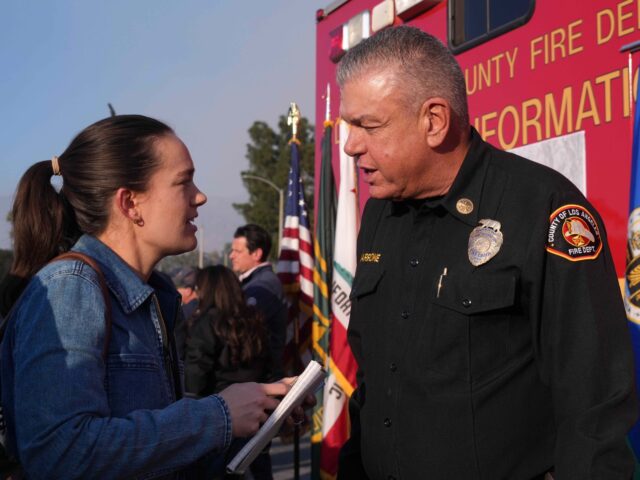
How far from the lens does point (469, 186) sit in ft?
6.51

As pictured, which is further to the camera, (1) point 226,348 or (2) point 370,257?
(1) point 226,348

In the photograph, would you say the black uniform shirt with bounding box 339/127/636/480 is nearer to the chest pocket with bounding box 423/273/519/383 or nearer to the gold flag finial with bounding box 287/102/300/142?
the chest pocket with bounding box 423/273/519/383

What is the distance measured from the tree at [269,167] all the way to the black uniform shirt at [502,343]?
3276 cm

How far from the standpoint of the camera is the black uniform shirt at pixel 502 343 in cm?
164

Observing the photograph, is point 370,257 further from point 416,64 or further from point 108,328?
point 108,328

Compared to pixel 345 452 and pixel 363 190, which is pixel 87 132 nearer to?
pixel 345 452

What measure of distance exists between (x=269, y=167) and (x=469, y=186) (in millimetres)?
35935

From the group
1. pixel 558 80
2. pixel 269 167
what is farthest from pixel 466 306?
pixel 269 167

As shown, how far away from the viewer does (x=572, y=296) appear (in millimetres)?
1667

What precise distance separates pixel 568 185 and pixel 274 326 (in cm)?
414

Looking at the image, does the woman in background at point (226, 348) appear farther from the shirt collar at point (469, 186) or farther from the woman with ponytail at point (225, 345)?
the shirt collar at point (469, 186)

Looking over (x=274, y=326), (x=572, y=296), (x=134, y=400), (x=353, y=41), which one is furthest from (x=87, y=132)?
(x=274, y=326)

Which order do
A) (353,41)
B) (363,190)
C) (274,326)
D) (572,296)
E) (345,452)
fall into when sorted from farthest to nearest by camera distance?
1. (274,326)
2. (363,190)
3. (353,41)
4. (345,452)
5. (572,296)

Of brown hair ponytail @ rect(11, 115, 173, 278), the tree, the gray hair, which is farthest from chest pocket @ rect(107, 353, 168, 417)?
the tree
